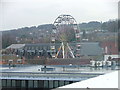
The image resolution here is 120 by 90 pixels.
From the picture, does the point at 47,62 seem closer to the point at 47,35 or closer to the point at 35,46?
the point at 35,46

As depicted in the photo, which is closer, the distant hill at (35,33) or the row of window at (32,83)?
the row of window at (32,83)

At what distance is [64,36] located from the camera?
45.6ft

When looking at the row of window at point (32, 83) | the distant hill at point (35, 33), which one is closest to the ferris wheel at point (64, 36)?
the distant hill at point (35, 33)

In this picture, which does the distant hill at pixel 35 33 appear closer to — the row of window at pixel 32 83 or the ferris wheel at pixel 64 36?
the ferris wheel at pixel 64 36

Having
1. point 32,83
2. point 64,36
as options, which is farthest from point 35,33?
point 32,83

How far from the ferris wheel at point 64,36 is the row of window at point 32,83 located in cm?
670

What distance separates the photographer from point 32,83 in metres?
5.68

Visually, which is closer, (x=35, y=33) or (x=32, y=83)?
(x=32, y=83)

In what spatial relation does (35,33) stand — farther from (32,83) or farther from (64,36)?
(32,83)

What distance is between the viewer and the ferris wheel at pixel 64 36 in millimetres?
12742

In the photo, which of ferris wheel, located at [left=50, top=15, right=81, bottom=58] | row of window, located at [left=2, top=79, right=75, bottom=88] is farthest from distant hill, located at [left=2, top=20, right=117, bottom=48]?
row of window, located at [left=2, top=79, right=75, bottom=88]

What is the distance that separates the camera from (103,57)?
12.4 meters

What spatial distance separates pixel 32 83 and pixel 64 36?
8.34m

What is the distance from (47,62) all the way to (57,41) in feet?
7.27
